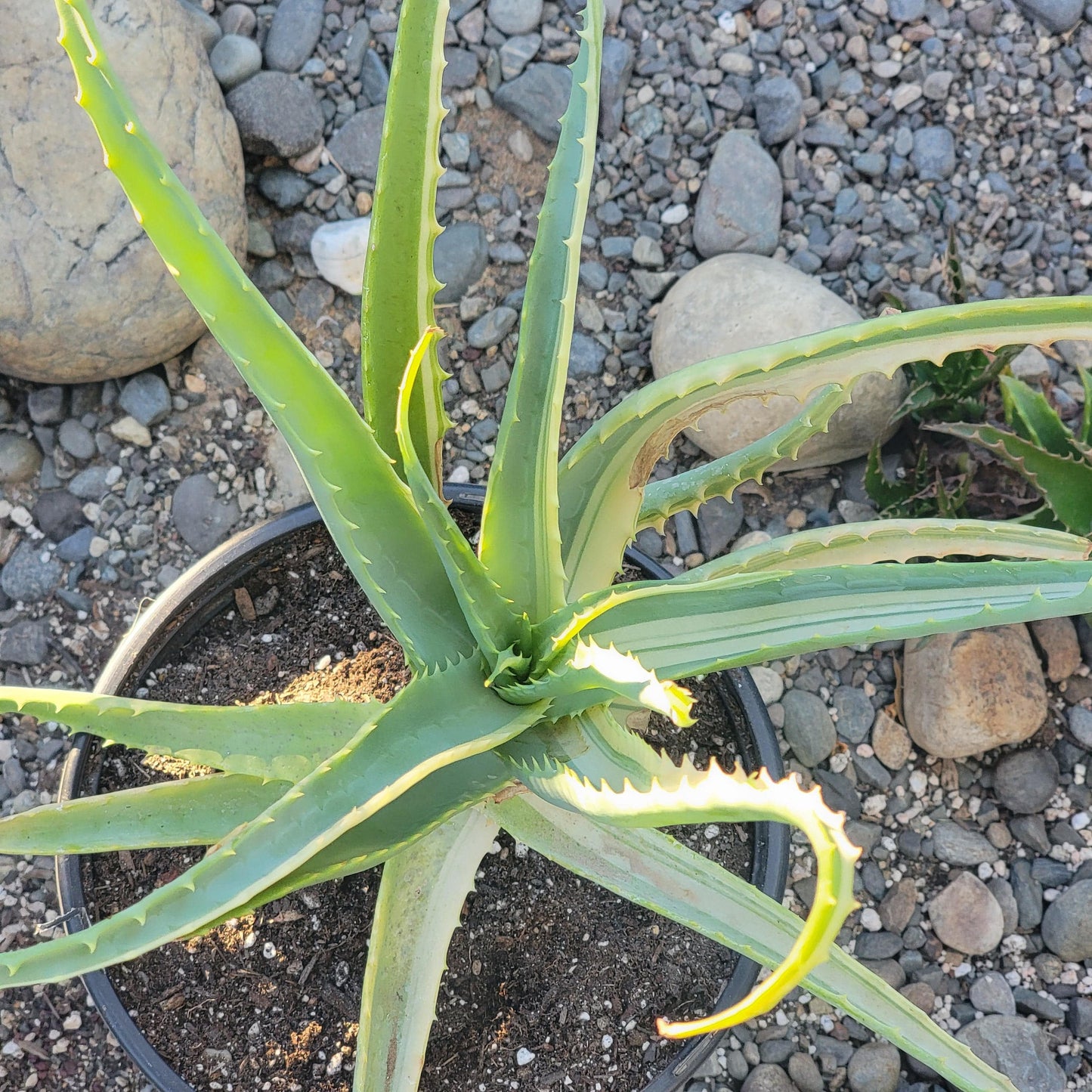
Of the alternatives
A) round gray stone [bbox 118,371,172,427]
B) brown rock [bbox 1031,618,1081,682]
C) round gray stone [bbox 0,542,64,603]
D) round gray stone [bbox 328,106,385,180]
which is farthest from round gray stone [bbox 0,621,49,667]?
brown rock [bbox 1031,618,1081,682]

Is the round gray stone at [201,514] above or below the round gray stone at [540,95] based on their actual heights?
below

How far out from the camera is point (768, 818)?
16.5 inches

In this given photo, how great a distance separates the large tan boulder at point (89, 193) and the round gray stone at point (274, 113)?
0.21 feet

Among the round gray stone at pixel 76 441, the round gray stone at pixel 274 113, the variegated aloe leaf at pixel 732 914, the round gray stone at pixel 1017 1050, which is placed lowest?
the round gray stone at pixel 1017 1050

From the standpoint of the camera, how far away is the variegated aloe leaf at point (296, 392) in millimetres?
528

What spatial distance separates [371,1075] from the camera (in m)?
0.71

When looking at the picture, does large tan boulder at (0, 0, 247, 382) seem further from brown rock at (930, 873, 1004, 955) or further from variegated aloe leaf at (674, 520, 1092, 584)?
brown rock at (930, 873, 1004, 955)

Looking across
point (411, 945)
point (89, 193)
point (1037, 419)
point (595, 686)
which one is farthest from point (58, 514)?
point (1037, 419)

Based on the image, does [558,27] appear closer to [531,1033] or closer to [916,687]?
[916,687]

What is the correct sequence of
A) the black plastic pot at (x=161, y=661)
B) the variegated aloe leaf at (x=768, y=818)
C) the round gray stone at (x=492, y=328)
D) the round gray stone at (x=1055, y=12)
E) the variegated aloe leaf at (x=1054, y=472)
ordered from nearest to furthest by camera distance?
1. the variegated aloe leaf at (x=768, y=818)
2. the black plastic pot at (x=161, y=661)
3. the variegated aloe leaf at (x=1054, y=472)
4. the round gray stone at (x=492, y=328)
5. the round gray stone at (x=1055, y=12)

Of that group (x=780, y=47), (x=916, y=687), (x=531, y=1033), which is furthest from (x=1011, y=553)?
(x=780, y=47)

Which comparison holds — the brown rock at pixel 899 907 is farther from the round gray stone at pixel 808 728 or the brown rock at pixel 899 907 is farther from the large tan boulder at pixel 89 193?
the large tan boulder at pixel 89 193

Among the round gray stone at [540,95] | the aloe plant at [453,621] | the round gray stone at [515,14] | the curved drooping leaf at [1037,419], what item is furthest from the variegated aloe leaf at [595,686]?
the round gray stone at [515,14]

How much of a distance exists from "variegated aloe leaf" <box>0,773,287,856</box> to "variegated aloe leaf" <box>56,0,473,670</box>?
5.9 inches
